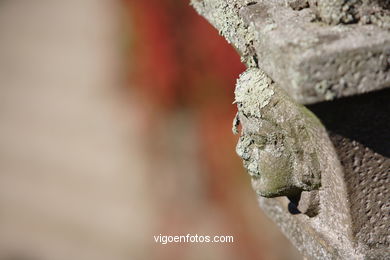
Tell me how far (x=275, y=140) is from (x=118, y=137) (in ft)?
9.98

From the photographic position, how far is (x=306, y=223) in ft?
3.51

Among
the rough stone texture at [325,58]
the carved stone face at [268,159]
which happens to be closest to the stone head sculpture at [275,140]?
the carved stone face at [268,159]

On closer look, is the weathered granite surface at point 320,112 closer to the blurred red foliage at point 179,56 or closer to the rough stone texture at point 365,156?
the rough stone texture at point 365,156

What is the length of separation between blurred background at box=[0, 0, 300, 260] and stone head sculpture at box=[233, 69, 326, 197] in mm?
2179

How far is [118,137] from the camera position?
3850 mm

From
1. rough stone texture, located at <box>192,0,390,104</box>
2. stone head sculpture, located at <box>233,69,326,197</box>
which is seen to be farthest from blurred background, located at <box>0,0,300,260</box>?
rough stone texture, located at <box>192,0,390,104</box>

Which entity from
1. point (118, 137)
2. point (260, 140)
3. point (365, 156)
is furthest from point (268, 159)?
point (118, 137)

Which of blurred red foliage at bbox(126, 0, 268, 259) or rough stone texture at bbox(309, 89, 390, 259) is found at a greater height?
blurred red foliage at bbox(126, 0, 268, 259)

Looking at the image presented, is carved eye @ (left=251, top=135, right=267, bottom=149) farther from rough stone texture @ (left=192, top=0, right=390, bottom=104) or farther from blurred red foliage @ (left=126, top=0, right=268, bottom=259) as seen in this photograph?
blurred red foliage @ (left=126, top=0, right=268, bottom=259)

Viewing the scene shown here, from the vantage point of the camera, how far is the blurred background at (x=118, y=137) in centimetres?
333

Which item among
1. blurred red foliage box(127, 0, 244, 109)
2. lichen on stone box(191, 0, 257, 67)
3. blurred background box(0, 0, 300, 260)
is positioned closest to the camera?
lichen on stone box(191, 0, 257, 67)

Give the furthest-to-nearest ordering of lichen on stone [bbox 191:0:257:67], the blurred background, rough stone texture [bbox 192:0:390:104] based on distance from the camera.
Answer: the blurred background → lichen on stone [bbox 191:0:257:67] → rough stone texture [bbox 192:0:390:104]

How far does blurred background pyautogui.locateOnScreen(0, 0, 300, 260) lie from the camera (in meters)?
3.33

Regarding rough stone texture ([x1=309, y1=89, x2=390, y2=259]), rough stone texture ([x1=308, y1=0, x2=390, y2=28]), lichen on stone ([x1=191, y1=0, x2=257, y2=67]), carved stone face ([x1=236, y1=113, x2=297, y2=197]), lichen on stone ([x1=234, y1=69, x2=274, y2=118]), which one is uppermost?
lichen on stone ([x1=191, y1=0, x2=257, y2=67])
